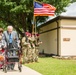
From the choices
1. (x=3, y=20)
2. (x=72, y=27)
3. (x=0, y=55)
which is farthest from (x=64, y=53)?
(x=0, y=55)

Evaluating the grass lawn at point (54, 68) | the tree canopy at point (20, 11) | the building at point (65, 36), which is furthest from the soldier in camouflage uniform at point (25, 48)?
the tree canopy at point (20, 11)

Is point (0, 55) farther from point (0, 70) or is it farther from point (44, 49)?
point (44, 49)

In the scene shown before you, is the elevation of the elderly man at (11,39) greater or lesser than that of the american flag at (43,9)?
lesser

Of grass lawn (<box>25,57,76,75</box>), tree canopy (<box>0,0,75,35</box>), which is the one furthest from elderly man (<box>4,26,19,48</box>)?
tree canopy (<box>0,0,75,35</box>)

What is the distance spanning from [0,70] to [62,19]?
1177 centimetres

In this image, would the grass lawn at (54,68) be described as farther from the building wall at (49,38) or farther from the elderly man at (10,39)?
the building wall at (49,38)

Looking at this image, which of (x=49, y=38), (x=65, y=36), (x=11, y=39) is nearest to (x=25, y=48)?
(x=11, y=39)

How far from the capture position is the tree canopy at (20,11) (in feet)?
77.8

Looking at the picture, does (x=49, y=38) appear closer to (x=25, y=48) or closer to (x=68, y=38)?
(x=68, y=38)

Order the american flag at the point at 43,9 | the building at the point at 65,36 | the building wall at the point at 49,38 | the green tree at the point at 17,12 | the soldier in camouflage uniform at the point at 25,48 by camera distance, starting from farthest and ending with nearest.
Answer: the building wall at the point at 49,38 < the green tree at the point at 17,12 < the building at the point at 65,36 < the american flag at the point at 43,9 < the soldier in camouflage uniform at the point at 25,48

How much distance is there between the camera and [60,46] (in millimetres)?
23453

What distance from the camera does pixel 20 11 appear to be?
78.5 ft

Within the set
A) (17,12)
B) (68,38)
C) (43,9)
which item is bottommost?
(68,38)

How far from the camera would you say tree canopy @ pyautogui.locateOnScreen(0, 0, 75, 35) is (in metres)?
23.7
